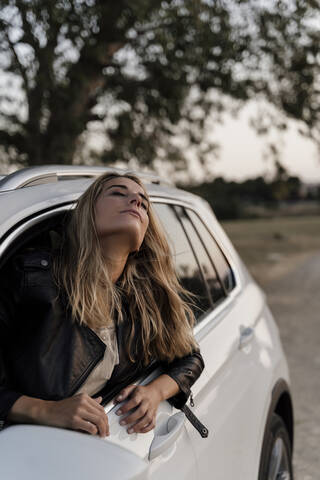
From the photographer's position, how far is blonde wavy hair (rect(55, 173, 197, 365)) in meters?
1.80

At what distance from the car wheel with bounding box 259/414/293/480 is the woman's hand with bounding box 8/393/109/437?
3.80 feet

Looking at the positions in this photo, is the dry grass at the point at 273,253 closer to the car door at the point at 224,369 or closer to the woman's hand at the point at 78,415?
the car door at the point at 224,369

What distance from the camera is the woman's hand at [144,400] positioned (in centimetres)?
158

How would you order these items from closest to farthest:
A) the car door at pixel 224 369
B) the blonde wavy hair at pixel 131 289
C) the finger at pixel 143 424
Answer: the finger at pixel 143 424
the blonde wavy hair at pixel 131 289
the car door at pixel 224 369

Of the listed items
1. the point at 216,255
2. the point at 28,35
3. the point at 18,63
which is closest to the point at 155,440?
the point at 216,255

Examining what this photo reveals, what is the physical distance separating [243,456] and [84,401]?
93 centimetres

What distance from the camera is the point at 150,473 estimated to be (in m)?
1.46

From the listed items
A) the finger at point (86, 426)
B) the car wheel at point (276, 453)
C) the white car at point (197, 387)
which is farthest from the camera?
the car wheel at point (276, 453)

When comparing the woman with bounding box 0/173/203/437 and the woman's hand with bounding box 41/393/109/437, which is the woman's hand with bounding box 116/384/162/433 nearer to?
the woman with bounding box 0/173/203/437

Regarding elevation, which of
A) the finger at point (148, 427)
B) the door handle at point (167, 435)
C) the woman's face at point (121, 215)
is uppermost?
the woman's face at point (121, 215)

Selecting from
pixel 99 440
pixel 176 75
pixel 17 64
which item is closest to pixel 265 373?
pixel 99 440

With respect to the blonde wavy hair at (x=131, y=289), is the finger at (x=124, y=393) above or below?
below

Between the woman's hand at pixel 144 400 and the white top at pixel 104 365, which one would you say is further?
the white top at pixel 104 365

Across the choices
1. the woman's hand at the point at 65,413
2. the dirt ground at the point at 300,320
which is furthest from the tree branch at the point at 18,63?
the woman's hand at the point at 65,413
